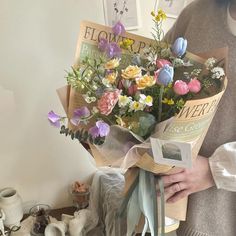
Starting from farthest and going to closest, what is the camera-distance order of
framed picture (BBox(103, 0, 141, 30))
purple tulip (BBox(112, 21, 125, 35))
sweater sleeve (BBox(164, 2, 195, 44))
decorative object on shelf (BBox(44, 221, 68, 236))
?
framed picture (BBox(103, 0, 141, 30))
decorative object on shelf (BBox(44, 221, 68, 236))
sweater sleeve (BBox(164, 2, 195, 44))
purple tulip (BBox(112, 21, 125, 35))

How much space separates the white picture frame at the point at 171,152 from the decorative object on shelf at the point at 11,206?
2.73 feet

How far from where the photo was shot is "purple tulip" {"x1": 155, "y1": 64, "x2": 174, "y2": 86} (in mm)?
676

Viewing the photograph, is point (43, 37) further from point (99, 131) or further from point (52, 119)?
point (99, 131)

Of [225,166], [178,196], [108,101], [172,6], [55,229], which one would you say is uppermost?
[172,6]

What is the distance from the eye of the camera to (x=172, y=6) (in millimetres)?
1489

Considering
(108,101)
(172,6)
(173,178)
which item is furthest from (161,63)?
(172,6)

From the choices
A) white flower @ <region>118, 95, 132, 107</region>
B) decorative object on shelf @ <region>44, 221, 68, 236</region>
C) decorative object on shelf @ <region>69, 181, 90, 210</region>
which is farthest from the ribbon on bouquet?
decorative object on shelf @ <region>69, 181, 90, 210</region>

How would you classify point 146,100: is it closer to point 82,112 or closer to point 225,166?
point 82,112

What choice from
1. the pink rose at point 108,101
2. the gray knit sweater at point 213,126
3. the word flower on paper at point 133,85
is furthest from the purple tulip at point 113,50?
the gray knit sweater at point 213,126

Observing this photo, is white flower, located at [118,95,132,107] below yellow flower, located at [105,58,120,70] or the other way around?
below

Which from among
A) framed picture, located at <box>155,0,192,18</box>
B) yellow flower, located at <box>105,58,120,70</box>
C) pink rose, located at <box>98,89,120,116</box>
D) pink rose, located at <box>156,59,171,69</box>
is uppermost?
framed picture, located at <box>155,0,192,18</box>

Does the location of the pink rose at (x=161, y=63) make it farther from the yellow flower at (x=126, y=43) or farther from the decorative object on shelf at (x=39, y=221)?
the decorative object on shelf at (x=39, y=221)

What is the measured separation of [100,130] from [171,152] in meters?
0.15

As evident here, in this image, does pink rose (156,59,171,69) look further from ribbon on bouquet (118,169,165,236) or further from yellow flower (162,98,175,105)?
ribbon on bouquet (118,169,165,236)
